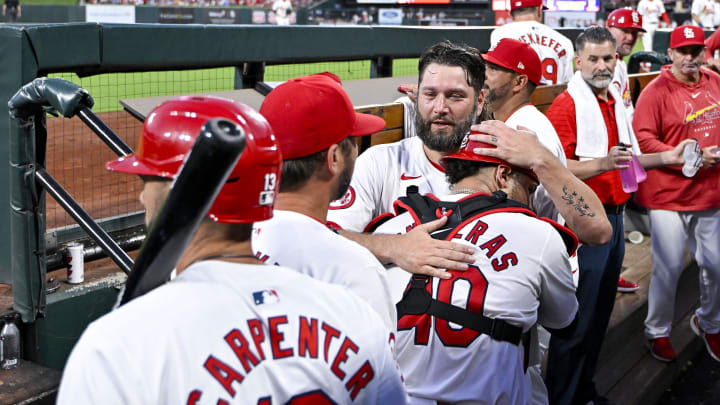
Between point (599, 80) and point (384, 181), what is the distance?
1.98 metres

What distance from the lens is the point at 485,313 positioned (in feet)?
6.34

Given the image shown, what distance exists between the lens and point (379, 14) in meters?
30.7

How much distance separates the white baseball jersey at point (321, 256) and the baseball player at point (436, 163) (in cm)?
88

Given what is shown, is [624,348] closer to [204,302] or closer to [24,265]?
[24,265]

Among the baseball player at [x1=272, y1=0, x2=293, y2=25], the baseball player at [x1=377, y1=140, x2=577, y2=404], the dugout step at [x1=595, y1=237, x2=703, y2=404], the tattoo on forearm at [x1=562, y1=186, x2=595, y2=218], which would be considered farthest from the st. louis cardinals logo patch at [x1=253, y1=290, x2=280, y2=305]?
the baseball player at [x1=272, y1=0, x2=293, y2=25]

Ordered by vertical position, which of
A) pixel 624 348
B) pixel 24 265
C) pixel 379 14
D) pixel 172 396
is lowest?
pixel 624 348

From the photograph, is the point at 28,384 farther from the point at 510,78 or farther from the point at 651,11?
the point at 651,11

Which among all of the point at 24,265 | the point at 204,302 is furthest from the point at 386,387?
the point at 24,265

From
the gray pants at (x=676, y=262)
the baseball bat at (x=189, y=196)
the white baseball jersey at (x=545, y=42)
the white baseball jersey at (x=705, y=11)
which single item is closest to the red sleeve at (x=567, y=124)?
the white baseball jersey at (x=545, y=42)

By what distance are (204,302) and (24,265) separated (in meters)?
2.25

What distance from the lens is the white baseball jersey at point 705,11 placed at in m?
17.4

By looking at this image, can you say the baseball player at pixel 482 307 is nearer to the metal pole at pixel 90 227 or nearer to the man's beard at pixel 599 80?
the metal pole at pixel 90 227

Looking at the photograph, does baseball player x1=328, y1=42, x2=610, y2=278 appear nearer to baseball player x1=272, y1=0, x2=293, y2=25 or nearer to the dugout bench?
the dugout bench

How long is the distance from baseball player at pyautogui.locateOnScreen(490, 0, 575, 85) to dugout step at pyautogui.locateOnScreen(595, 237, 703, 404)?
1760 mm
